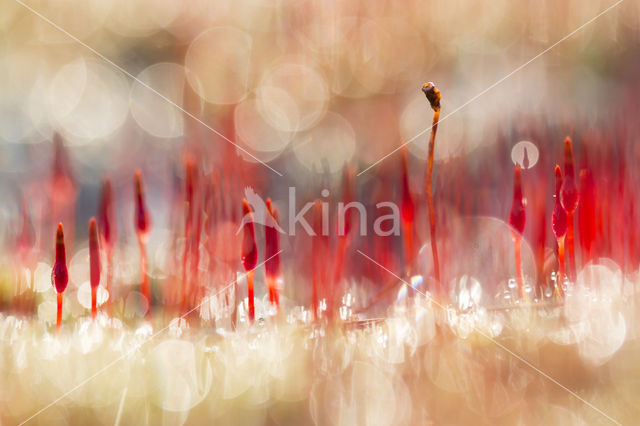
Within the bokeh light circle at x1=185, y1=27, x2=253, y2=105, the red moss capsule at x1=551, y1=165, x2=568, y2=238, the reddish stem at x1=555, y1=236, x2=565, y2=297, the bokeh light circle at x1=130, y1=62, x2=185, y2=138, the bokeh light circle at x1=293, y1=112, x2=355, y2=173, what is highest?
the bokeh light circle at x1=185, y1=27, x2=253, y2=105

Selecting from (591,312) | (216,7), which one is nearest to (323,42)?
(216,7)

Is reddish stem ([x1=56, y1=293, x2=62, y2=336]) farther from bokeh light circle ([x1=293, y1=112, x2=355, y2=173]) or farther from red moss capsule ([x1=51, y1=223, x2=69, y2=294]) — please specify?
bokeh light circle ([x1=293, y1=112, x2=355, y2=173])

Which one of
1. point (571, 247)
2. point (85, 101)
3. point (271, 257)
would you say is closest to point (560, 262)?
point (571, 247)

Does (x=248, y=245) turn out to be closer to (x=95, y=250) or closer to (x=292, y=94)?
(x=95, y=250)

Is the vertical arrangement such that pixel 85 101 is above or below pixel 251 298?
above

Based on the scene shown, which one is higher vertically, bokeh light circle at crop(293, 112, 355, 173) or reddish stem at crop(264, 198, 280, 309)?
bokeh light circle at crop(293, 112, 355, 173)

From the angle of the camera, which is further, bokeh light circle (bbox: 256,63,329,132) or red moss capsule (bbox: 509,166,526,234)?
bokeh light circle (bbox: 256,63,329,132)

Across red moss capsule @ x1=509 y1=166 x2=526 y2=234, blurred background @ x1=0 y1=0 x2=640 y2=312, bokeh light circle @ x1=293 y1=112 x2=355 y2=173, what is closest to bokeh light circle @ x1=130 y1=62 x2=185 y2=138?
blurred background @ x1=0 y1=0 x2=640 y2=312

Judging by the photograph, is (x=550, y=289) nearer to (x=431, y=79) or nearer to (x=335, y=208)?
(x=335, y=208)
